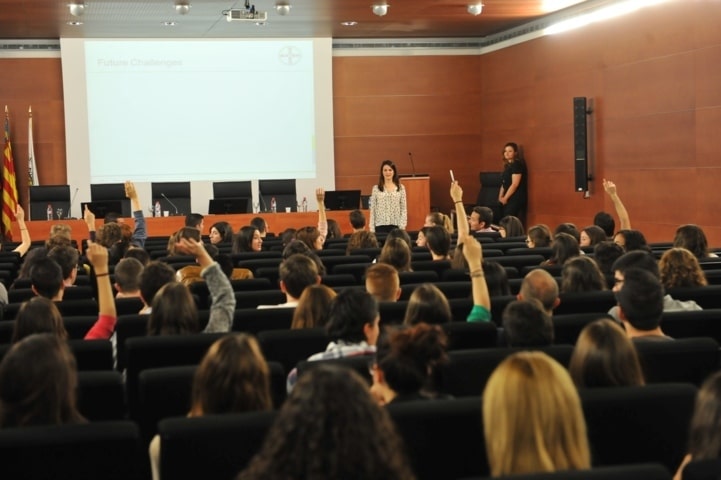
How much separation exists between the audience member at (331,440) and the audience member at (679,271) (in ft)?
13.8

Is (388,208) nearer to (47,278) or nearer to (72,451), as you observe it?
(47,278)

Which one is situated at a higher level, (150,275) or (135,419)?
(150,275)

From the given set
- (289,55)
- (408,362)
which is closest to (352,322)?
(408,362)

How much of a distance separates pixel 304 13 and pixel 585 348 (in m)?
12.1

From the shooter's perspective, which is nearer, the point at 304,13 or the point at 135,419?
the point at 135,419

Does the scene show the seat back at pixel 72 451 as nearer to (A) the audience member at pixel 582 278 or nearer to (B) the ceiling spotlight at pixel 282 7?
(A) the audience member at pixel 582 278

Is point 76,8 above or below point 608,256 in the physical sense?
above

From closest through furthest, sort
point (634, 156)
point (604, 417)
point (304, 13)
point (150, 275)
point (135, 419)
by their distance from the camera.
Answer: point (604, 417) < point (135, 419) < point (150, 275) < point (634, 156) < point (304, 13)

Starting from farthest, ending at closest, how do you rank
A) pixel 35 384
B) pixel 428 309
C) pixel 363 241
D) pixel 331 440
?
pixel 363 241, pixel 428 309, pixel 35 384, pixel 331 440

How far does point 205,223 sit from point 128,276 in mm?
8624

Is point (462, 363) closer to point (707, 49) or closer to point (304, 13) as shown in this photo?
point (707, 49)

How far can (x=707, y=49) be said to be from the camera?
11.6 meters

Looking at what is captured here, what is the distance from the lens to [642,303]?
4246mm

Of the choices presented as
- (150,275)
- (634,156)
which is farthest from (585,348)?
(634,156)
